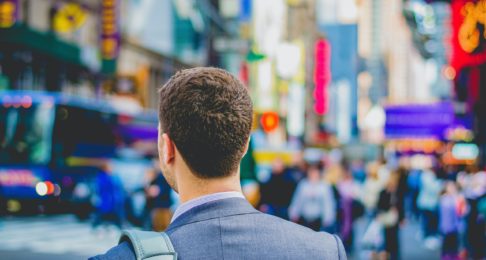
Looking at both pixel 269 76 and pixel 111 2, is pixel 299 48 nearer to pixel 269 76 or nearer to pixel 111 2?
pixel 269 76

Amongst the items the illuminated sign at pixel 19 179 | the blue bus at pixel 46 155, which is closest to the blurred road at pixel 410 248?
the blue bus at pixel 46 155

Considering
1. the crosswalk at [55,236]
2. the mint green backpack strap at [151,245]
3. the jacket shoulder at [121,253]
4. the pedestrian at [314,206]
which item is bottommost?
the crosswalk at [55,236]

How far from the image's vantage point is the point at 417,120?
31.2 meters

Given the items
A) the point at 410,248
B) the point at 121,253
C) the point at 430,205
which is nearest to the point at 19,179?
the point at 410,248

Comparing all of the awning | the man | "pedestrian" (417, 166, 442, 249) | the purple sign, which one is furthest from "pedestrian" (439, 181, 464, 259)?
the awning

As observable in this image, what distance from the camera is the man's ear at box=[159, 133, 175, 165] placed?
2.12 metres

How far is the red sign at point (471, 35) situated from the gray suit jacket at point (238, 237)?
1261cm

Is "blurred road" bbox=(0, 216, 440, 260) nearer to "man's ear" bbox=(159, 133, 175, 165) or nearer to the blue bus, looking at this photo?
the blue bus

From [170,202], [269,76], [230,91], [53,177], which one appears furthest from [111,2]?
[230,91]

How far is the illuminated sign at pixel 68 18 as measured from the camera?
30891 millimetres

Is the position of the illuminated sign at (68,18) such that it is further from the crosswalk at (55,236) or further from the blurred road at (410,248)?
the blurred road at (410,248)

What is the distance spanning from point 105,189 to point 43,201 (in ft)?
12.8

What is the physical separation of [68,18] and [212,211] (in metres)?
30.6

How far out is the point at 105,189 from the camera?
53.8 ft
